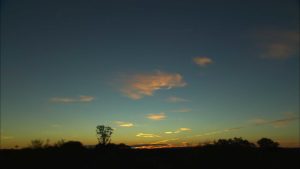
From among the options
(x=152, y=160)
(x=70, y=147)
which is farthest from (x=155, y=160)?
(x=70, y=147)

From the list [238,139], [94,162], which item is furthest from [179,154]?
[238,139]

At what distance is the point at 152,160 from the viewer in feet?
102

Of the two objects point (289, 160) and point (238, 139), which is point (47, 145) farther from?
point (238, 139)

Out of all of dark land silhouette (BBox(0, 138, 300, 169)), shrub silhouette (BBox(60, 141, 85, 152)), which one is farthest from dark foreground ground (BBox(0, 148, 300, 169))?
shrub silhouette (BBox(60, 141, 85, 152))

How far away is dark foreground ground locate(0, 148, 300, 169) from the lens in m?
28.3

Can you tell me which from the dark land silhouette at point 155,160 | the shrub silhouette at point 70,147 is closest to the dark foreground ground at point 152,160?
the dark land silhouette at point 155,160

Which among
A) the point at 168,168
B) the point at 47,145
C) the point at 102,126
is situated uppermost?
the point at 102,126

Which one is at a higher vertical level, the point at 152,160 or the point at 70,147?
the point at 70,147

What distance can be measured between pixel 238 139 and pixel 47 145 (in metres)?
56.4

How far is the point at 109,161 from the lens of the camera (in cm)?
2961

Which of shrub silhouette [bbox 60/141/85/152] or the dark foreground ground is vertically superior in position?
shrub silhouette [bbox 60/141/85/152]

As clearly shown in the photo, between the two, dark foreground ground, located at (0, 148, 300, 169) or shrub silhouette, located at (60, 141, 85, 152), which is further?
shrub silhouette, located at (60, 141, 85, 152)

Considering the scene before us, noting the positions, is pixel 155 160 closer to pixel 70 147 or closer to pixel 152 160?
pixel 152 160

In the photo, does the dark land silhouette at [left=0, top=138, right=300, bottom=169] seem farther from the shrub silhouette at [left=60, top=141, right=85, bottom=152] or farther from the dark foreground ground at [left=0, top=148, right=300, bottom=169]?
the shrub silhouette at [left=60, top=141, right=85, bottom=152]
